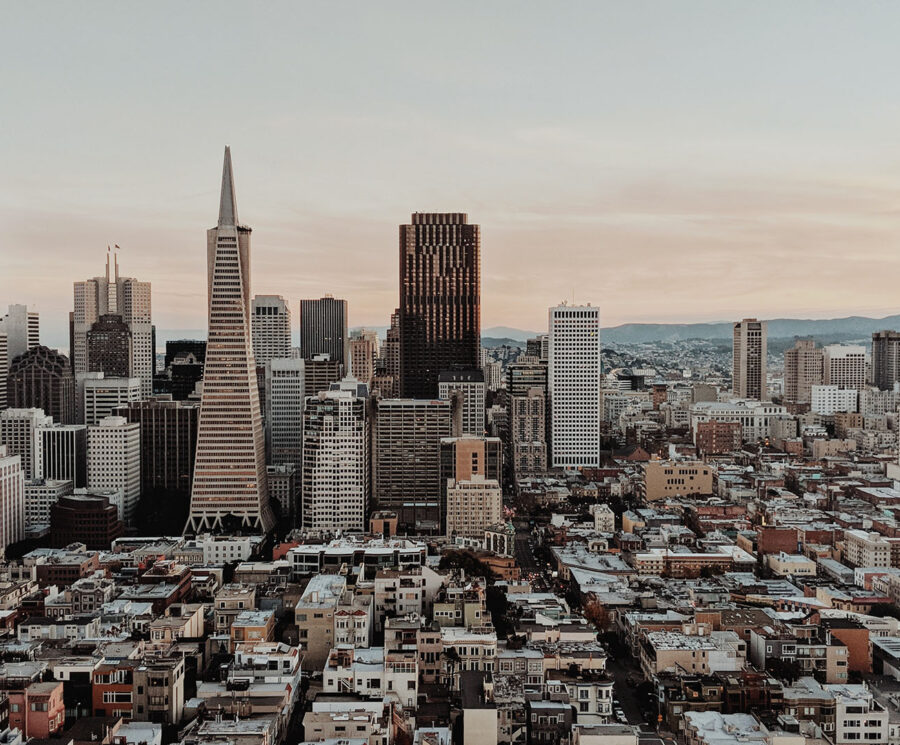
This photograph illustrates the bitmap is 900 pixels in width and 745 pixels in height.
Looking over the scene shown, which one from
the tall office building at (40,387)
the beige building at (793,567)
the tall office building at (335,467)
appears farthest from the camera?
the tall office building at (40,387)

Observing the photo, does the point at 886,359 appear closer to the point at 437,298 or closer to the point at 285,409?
the point at 437,298

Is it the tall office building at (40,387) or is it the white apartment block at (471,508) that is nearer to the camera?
the white apartment block at (471,508)

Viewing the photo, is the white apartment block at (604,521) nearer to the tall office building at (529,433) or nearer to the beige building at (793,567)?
the beige building at (793,567)

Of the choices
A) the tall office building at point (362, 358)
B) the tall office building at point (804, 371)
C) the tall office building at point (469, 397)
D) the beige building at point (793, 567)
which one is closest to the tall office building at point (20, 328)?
the tall office building at point (362, 358)

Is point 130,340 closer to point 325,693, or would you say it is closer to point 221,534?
point 221,534

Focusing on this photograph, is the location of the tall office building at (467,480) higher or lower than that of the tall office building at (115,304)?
lower

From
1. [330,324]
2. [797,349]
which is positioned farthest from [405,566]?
[797,349]
